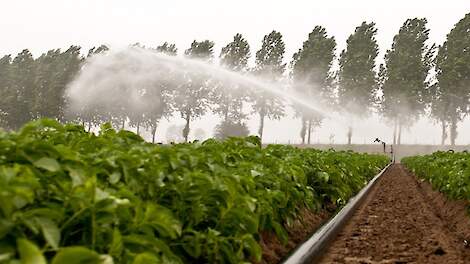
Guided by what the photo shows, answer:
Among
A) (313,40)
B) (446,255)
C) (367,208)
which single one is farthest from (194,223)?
(313,40)

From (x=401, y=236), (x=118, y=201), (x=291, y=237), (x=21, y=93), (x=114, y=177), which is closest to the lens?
(x=118, y=201)

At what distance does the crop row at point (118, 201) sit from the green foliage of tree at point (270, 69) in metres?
54.1

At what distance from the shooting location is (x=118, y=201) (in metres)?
1.75

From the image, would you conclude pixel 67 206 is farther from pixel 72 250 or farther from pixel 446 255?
pixel 446 255

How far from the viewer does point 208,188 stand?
2.77 metres

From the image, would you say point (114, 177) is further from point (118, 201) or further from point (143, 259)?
point (143, 259)

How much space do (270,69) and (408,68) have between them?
1617 cm

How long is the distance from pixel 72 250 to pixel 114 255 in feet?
1.40

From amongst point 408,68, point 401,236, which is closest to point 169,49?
point 408,68

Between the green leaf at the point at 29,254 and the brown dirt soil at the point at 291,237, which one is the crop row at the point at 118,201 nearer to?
the green leaf at the point at 29,254

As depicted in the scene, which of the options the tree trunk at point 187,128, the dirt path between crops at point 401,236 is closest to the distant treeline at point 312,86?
the tree trunk at point 187,128

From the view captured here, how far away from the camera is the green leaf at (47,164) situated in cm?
179

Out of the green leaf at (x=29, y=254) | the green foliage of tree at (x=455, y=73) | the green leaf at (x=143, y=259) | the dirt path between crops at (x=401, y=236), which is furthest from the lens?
the green foliage of tree at (x=455, y=73)

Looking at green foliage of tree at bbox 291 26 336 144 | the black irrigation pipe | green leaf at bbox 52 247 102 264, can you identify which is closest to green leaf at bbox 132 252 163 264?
green leaf at bbox 52 247 102 264
